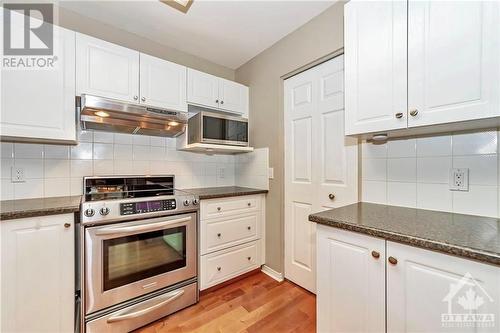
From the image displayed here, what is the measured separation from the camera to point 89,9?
1.71 metres

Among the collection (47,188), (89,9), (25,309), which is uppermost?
(89,9)

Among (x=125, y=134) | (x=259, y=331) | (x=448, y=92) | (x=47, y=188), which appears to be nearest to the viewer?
(x=448, y=92)

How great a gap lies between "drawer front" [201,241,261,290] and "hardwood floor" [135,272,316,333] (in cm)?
13

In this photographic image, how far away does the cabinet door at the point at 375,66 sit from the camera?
111cm

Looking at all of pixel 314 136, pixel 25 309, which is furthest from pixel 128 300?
pixel 314 136

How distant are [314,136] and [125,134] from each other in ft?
5.74

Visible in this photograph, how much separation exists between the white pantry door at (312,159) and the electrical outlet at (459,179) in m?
0.52

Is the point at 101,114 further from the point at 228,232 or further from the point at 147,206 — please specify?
the point at 228,232

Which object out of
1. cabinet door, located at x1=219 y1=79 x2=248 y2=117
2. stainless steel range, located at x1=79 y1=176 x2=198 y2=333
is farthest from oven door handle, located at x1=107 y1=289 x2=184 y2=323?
cabinet door, located at x1=219 y1=79 x2=248 y2=117

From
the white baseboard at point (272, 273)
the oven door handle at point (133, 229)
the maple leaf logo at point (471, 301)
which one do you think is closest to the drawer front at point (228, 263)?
the white baseboard at point (272, 273)

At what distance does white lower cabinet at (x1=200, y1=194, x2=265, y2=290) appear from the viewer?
1.88 m

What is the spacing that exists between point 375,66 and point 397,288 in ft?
3.68

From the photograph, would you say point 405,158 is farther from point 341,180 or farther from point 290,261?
point 290,261

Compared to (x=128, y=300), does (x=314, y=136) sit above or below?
above
